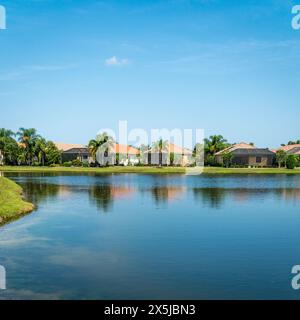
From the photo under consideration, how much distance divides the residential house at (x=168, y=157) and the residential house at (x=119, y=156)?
4541 millimetres

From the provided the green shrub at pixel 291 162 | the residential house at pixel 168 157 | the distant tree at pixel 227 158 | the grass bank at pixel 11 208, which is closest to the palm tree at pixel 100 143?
the residential house at pixel 168 157

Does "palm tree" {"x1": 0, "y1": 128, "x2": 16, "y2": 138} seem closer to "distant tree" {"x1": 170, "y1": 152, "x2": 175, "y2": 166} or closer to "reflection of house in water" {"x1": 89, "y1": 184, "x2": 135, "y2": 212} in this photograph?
"distant tree" {"x1": 170, "y1": 152, "x2": 175, "y2": 166}

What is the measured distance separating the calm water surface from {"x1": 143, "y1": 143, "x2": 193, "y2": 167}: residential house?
73.1 meters

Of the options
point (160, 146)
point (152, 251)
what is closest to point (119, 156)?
point (160, 146)

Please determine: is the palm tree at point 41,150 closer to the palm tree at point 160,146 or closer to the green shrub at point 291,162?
the palm tree at point 160,146

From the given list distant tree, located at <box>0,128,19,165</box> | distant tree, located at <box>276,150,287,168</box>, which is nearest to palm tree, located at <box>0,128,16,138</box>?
distant tree, located at <box>0,128,19,165</box>

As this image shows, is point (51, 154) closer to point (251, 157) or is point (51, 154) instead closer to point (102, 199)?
point (251, 157)

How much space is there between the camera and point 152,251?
19.4m

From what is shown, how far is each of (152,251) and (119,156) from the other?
309 ft

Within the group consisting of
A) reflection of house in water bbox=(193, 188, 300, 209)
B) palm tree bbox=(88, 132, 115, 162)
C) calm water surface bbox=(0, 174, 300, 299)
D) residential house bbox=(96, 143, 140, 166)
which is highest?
palm tree bbox=(88, 132, 115, 162)

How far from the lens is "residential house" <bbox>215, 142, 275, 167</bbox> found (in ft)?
341
